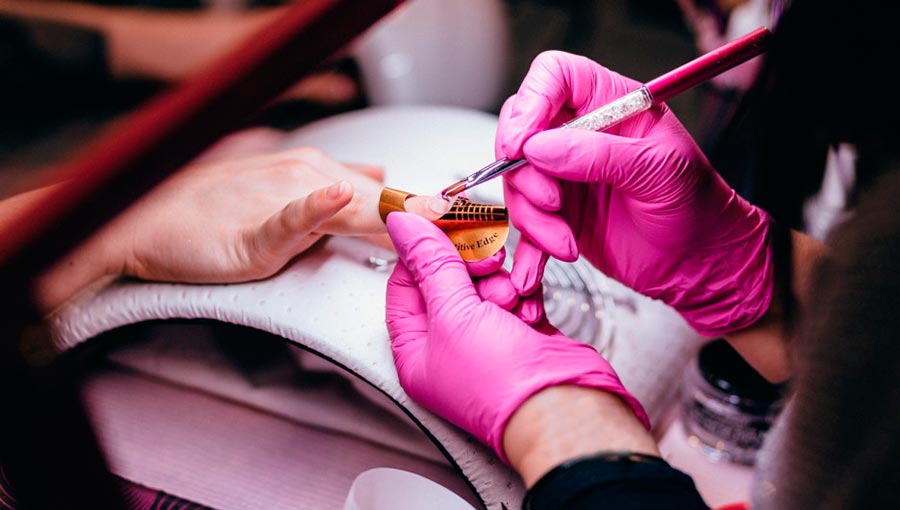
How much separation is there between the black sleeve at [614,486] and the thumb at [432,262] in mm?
216

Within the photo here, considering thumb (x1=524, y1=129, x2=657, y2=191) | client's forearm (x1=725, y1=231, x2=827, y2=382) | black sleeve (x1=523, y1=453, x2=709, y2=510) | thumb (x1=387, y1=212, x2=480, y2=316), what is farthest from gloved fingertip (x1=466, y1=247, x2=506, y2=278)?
client's forearm (x1=725, y1=231, x2=827, y2=382)

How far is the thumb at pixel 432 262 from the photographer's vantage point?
2.45 ft

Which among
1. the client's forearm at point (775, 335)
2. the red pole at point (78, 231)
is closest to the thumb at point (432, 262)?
the red pole at point (78, 231)

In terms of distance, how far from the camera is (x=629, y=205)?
0.85m

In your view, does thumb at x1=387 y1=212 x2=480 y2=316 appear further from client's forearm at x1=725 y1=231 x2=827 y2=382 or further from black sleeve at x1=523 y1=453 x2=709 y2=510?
client's forearm at x1=725 y1=231 x2=827 y2=382

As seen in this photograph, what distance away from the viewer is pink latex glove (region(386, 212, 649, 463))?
70 cm

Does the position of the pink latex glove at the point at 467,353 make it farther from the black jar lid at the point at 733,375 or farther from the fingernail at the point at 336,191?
the black jar lid at the point at 733,375

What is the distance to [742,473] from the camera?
101 cm

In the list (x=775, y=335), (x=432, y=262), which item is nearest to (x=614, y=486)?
(x=432, y=262)

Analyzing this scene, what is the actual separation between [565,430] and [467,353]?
132 millimetres

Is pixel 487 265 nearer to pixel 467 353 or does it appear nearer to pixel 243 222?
pixel 467 353

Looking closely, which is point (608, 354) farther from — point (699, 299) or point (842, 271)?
point (842, 271)

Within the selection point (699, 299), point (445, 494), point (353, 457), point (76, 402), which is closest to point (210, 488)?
point (353, 457)

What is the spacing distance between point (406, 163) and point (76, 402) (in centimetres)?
75
